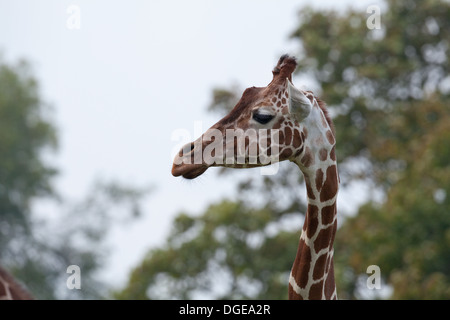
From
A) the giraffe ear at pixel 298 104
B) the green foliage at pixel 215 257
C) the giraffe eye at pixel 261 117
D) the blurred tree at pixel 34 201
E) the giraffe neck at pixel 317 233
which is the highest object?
the blurred tree at pixel 34 201

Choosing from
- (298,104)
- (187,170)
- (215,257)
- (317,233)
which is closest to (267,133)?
(298,104)

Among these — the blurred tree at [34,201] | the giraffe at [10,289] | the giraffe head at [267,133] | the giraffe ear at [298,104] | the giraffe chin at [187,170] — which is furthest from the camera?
the blurred tree at [34,201]

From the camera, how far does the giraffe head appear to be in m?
5.66

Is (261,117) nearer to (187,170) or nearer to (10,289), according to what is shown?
(187,170)

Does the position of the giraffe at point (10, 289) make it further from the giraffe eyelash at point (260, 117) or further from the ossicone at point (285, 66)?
the ossicone at point (285, 66)

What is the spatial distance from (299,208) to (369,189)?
187 centimetres

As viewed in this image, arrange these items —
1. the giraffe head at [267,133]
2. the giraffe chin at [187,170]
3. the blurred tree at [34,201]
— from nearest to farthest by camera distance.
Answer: the giraffe chin at [187,170], the giraffe head at [267,133], the blurred tree at [34,201]

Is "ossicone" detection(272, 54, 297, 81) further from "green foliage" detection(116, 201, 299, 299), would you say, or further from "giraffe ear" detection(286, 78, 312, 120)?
"green foliage" detection(116, 201, 299, 299)

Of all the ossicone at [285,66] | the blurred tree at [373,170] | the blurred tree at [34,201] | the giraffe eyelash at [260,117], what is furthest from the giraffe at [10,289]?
the blurred tree at [34,201]

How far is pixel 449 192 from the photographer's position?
17.3 m

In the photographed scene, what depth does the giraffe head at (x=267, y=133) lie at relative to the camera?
5.66 m

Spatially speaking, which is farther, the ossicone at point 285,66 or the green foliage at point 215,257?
the green foliage at point 215,257

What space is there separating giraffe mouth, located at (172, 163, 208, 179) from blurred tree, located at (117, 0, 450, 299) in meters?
10.4

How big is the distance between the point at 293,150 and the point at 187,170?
2.30 ft
